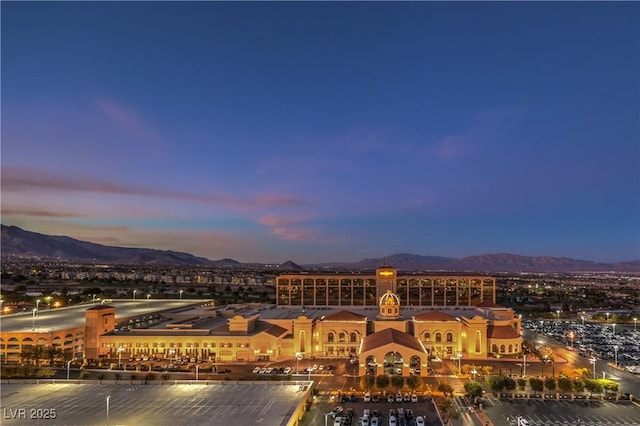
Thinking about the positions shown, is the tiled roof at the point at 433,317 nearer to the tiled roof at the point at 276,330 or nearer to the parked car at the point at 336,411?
the tiled roof at the point at 276,330

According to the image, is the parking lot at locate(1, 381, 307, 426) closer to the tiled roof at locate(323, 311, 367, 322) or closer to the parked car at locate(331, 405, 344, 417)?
the parked car at locate(331, 405, 344, 417)

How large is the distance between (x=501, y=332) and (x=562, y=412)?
1959 cm

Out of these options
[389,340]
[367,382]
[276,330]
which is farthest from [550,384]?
[276,330]

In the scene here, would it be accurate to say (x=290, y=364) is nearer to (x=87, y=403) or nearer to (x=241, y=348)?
(x=241, y=348)

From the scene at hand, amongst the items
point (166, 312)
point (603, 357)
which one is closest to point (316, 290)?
point (166, 312)

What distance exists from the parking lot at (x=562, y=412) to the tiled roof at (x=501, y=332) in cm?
1621

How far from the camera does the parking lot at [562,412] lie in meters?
33.6

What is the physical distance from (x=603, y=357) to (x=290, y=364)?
106 ft

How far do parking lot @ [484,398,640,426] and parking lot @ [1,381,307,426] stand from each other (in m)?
13.3

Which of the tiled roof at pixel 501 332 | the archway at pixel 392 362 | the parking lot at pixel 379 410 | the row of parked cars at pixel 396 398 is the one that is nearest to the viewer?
the parking lot at pixel 379 410

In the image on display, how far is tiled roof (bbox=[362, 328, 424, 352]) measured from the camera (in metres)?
46.5

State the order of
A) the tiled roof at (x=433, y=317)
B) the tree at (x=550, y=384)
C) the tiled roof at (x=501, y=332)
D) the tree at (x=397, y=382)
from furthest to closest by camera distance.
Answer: the tiled roof at (x=433, y=317), the tiled roof at (x=501, y=332), the tree at (x=397, y=382), the tree at (x=550, y=384)

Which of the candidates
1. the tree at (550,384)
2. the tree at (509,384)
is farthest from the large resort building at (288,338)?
the tree at (550,384)

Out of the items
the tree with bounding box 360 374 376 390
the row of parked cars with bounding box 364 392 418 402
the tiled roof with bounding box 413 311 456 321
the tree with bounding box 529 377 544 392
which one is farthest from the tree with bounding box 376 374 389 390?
the tiled roof with bounding box 413 311 456 321
